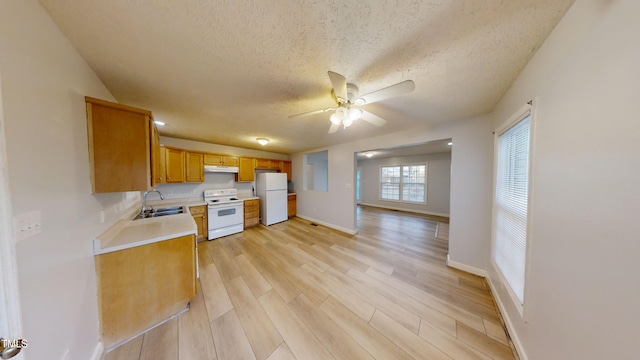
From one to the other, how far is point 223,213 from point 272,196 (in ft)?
3.86

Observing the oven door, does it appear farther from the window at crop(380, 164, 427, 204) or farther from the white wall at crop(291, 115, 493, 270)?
the window at crop(380, 164, 427, 204)

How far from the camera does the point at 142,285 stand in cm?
150

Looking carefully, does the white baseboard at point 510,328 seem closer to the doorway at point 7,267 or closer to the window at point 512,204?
the window at point 512,204

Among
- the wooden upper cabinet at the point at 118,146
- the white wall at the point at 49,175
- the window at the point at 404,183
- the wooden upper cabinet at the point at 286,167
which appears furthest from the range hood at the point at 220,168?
the window at the point at 404,183

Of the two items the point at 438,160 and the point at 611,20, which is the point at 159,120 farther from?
the point at 438,160

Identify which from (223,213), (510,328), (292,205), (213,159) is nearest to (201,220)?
(223,213)

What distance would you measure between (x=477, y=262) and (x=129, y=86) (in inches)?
180

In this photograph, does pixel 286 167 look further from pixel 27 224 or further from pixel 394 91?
pixel 27 224

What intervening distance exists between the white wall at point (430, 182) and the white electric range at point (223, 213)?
4.99 meters

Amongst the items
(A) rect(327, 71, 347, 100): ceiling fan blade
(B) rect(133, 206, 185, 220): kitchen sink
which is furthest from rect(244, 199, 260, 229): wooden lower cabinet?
(A) rect(327, 71, 347, 100): ceiling fan blade

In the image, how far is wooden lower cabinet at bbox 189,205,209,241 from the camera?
3.37 m

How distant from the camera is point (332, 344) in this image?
55.0 inches

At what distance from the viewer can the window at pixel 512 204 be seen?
1385 millimetres

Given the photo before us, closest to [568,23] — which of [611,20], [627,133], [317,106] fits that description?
[611,20]
